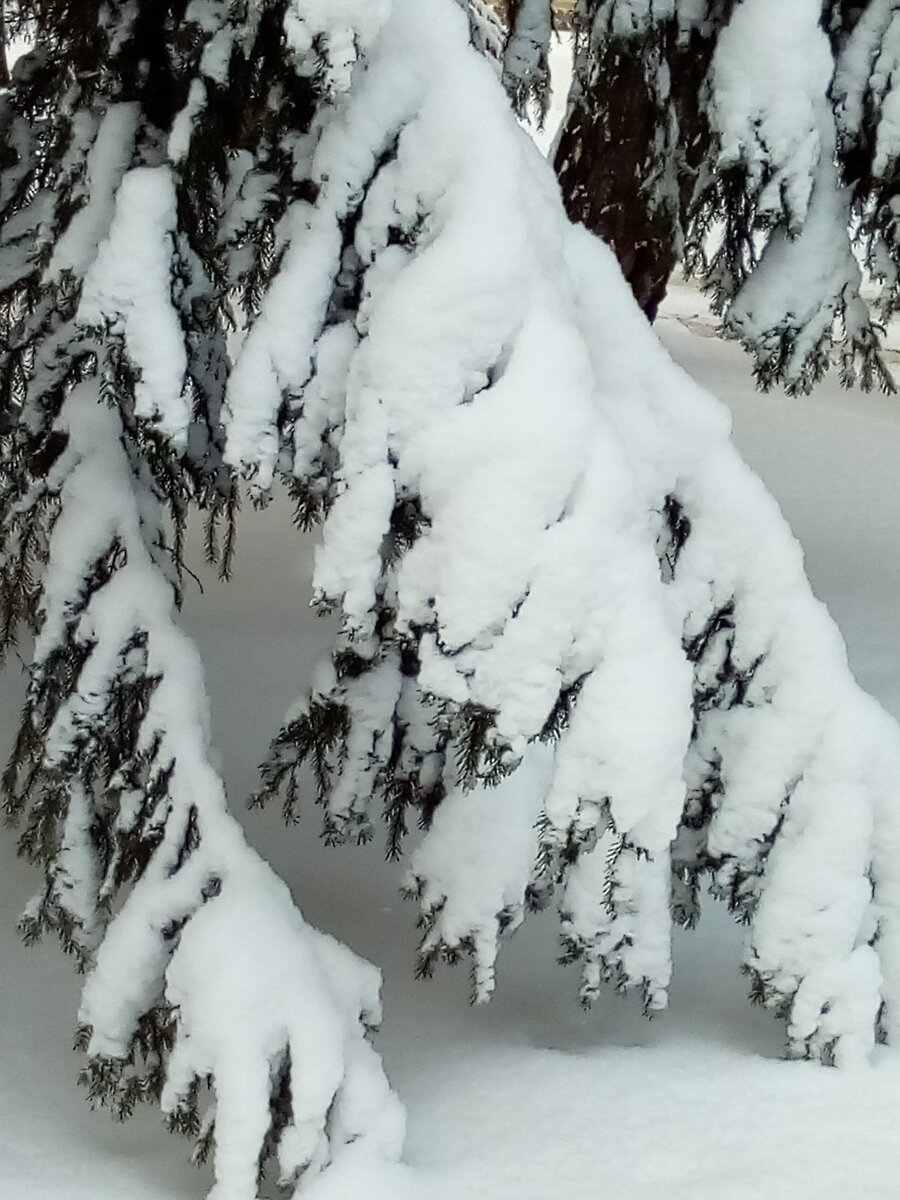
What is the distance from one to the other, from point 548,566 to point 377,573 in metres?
0.30

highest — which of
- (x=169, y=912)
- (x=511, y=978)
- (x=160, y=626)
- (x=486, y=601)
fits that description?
(x=486, y=601)

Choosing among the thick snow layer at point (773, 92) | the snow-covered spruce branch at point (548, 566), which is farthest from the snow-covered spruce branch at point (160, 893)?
the thick snow layer at point (773, 92)

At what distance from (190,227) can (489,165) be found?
74 cm

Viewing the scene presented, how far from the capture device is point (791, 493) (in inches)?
330

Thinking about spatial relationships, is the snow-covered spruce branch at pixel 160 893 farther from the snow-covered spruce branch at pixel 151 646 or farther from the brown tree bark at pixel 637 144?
the brown tree bark at pixel 637 144

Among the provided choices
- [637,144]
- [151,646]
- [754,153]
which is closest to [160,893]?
[151,646]

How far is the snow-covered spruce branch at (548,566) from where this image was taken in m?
1.84

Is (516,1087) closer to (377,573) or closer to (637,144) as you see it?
(377,573)

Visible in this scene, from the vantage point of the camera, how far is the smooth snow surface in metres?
2.29

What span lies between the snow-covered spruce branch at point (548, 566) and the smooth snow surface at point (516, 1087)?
22 cm

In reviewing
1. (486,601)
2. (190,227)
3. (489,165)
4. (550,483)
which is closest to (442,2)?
(489,165)

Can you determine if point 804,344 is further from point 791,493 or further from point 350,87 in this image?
point 791,493

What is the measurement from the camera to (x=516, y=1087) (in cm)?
267

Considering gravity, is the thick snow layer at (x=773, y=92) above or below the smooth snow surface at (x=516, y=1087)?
above
